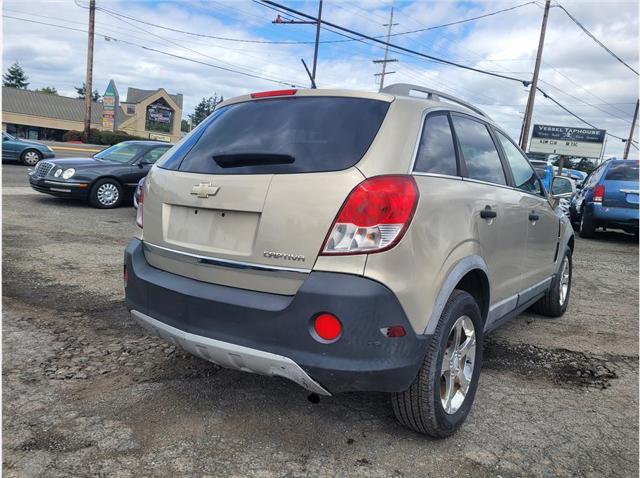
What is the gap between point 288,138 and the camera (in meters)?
2.67

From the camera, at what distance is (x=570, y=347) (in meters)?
4.37

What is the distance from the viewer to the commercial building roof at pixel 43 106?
5350 centimetres

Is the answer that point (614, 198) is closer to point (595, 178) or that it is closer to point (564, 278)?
point (595, 178)

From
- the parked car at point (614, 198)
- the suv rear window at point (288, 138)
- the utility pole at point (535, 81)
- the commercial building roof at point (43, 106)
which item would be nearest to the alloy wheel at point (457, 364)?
the suv rear window at point (288, 138)

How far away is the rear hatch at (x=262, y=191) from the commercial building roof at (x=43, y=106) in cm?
5875

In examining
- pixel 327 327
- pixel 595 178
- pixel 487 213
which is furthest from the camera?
pixel 595 178

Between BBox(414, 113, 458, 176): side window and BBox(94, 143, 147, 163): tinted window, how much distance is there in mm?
9263

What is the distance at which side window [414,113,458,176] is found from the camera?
267cm

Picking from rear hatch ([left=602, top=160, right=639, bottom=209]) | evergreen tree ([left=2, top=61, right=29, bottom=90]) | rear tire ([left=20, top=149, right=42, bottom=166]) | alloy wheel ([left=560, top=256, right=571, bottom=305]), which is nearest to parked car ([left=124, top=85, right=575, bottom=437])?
alloy wheel ([left=560, top=256, right=571, bottom=305])

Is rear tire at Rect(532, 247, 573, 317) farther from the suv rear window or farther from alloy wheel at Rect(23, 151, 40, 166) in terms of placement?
alloy wheel at Rect(23, 151, 40, 166)

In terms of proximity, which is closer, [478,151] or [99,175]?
[478,151]

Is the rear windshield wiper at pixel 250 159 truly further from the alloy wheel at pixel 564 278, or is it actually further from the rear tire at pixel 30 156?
the rear tire at pixel 30 156

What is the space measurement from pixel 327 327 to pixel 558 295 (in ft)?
11.8

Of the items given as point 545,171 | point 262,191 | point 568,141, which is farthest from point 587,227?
point 568,141
